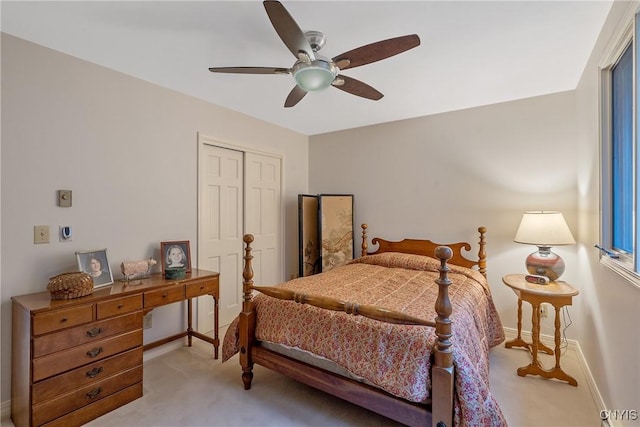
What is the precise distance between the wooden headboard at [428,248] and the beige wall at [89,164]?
2.20 meters

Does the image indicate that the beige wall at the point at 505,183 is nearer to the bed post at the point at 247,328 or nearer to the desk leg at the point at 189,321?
the bed post at the point at 247,328

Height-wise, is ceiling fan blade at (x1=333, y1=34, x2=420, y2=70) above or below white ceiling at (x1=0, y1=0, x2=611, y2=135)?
below

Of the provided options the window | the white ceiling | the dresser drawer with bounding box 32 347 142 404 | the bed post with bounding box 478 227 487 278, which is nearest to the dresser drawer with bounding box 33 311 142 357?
the dresser drawer with bounding box 32 347 142 404

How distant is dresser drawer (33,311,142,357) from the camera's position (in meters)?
1.67

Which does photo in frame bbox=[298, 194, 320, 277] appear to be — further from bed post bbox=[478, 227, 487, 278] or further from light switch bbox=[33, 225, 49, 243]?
light switch bbox=[33, 225, 49, 243]

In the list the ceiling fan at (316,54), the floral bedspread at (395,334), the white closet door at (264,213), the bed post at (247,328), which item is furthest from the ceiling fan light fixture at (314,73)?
the white closet door at (264,213)

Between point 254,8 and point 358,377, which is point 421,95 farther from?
point 358,377

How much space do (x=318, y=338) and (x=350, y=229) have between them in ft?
7.52

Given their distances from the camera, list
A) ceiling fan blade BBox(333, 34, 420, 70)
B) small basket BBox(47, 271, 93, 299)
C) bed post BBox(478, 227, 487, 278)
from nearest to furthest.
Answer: ceiling fan blade BBox(333, 34, 420, 70)
small basket BBox(47, 271, 93, 299)
bed post BBox(478, 227, 487, 278)

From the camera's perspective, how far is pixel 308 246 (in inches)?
158

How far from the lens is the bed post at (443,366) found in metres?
1.40

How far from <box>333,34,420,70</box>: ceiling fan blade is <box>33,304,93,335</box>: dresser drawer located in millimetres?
2176

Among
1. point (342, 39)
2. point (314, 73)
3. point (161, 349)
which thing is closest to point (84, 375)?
point (161, 349)

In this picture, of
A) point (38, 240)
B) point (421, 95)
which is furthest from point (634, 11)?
point (38, 240)
